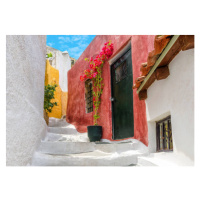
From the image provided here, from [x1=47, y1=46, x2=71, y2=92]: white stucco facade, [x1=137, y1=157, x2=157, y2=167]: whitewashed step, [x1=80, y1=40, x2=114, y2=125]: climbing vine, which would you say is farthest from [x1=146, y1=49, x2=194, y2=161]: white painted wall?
[x1=47, y1=46, x2=71, y2=92]: white stucco facade

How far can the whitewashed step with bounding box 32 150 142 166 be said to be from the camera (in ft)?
7.60

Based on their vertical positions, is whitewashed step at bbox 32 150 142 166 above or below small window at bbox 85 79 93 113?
below

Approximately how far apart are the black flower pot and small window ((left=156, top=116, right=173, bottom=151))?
222 cm

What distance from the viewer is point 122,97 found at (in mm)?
4105

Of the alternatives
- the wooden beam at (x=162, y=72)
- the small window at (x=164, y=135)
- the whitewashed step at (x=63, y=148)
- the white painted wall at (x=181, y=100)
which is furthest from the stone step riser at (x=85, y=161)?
the wooden beam at (x=162, y=72)

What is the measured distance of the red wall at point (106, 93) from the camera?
3.16m

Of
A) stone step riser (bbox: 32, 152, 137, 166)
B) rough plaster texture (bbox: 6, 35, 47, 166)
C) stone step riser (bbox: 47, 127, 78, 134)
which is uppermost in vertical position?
rough plaster texture (bbox: 6, 35, 47, 166)

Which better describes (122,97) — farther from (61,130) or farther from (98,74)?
(61,130)

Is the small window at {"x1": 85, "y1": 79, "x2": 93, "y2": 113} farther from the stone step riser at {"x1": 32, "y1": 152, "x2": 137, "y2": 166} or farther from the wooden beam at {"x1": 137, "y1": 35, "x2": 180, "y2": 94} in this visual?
the wooden beam at {"x1": 137, "y1": 35, "x2": 180, "y2": 94}

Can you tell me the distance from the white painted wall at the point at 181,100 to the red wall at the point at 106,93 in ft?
3.24

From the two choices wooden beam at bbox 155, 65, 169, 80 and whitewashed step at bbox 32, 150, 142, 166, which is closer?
wooden beam at bbox 155, 65, 169, 80
